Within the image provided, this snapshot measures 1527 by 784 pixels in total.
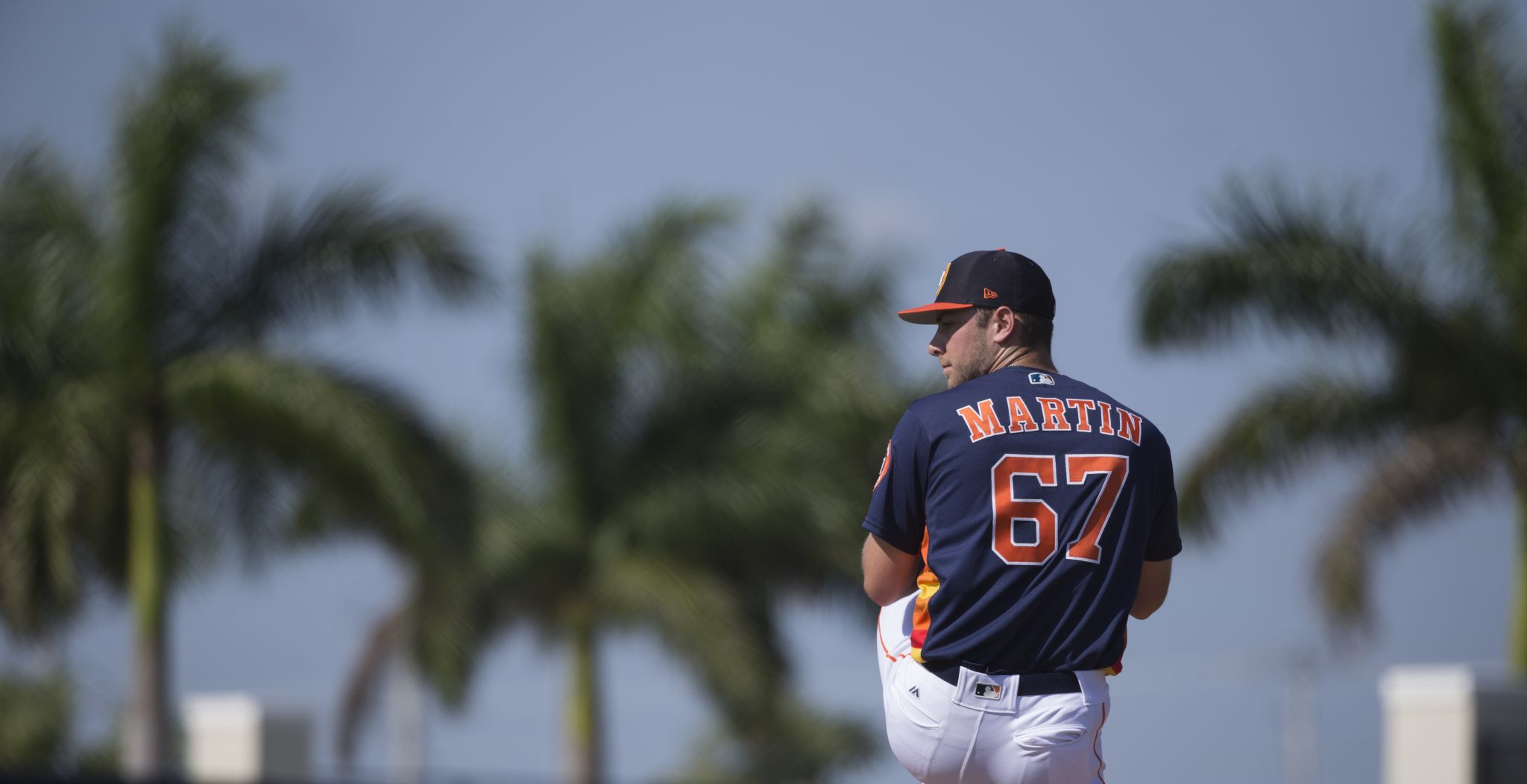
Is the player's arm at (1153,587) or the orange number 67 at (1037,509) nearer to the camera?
the orange number 67 at (1037,509)

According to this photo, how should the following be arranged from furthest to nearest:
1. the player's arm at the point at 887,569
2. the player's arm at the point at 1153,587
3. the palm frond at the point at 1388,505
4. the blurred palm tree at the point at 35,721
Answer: the blurred palm tree at the point at 35,721 → the palm frond at the point at 1388,505 → the player's arm at the point at 1153,587 → the player's arm at the point at 887,569

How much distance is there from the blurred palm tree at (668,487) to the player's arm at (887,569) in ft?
45.2

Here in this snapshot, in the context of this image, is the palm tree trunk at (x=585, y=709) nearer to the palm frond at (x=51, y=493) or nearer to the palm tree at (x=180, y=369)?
the palm tree at (x=180, y=369)

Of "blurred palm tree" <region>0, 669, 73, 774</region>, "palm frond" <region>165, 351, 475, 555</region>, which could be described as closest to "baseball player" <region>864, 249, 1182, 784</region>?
"palm frond" <region>165, 351, 475, 555</region>

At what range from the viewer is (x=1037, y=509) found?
348cm

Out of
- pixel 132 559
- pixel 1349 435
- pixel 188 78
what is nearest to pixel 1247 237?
pixel 1349 435

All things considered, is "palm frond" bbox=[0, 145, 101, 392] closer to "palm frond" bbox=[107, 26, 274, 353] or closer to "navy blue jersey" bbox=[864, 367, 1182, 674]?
"palm frond" bbox=[107, 26, 274, 353]

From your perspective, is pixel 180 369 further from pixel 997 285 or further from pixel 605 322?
pixel 997 285

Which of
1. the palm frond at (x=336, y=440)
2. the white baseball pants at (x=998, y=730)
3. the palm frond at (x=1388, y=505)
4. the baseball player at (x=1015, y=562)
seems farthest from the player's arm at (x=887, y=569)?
the palm frond at (x=1388, y=505)

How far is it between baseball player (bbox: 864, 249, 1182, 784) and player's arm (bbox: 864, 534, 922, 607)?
3cm

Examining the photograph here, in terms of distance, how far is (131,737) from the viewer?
572 inches

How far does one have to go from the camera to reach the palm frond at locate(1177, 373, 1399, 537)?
581 inches

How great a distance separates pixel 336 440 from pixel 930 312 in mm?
11071

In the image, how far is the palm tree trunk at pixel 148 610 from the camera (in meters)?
14.6
